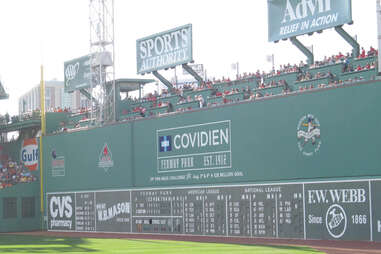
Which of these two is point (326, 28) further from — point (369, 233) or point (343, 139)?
point (369, 233)

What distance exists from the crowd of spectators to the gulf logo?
32cm

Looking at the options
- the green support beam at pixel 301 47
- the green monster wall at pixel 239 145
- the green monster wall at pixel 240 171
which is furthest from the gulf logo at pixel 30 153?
the green support beam at pixel 301 47

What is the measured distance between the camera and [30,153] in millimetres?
36438

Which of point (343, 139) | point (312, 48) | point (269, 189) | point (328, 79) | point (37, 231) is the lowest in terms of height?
point (37, 231)

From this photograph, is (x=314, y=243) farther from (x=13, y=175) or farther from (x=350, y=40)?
(x=13, y=175)

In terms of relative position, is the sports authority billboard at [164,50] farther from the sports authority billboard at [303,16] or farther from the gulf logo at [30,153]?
the gulf logo at [30,153]

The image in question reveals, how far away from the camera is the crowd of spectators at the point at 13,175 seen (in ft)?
113

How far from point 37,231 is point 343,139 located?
59.8ft

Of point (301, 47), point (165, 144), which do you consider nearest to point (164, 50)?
point (165, 144)

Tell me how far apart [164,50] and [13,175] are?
1043cm

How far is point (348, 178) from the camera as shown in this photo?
19.5 metres

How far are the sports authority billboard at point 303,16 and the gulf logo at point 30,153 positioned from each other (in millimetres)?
14776

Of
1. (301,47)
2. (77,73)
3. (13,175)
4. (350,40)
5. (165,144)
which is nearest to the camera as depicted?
(350,40)

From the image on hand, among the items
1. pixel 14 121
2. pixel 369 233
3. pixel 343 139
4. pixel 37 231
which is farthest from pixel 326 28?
pixel 14 121
